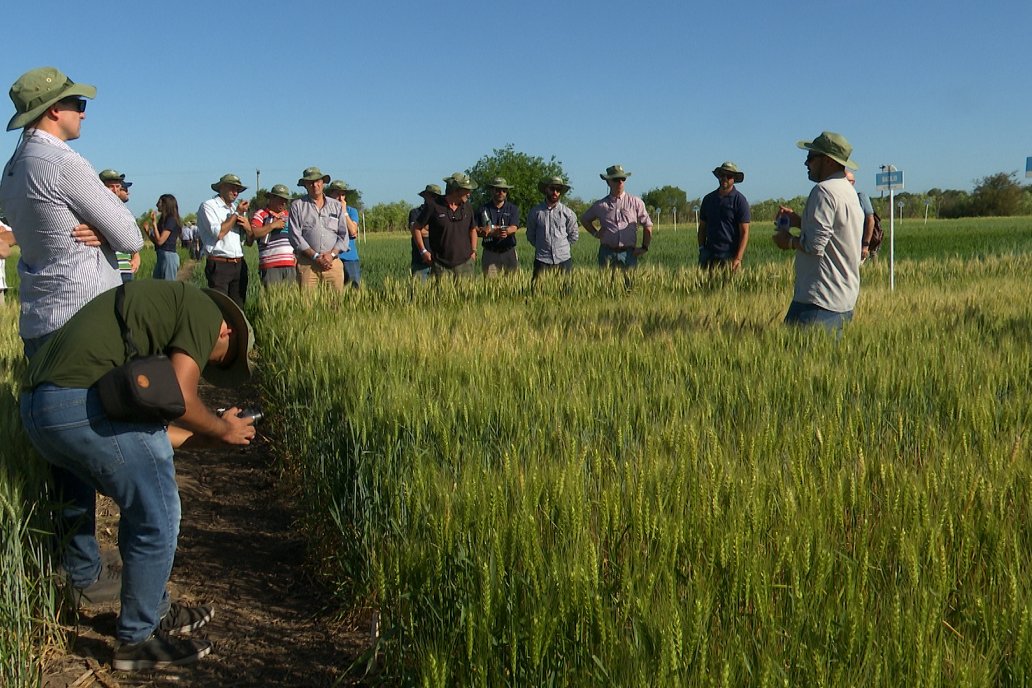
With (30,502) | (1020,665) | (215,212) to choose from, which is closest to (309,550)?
(30,502)

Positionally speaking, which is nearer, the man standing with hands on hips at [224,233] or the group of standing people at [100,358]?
the group of standing people at [100,358]

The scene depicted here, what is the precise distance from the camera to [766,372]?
4012mm

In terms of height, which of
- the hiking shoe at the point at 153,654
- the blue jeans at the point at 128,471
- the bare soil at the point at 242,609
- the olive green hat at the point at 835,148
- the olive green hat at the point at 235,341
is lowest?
the bare soil at the point at 242,609

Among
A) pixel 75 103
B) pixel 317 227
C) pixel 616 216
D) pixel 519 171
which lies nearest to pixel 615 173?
pixel 616 216

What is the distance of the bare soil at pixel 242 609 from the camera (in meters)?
2.96

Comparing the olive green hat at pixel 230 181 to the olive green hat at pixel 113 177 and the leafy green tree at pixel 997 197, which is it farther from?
the leafy green tree at pixel 997 197

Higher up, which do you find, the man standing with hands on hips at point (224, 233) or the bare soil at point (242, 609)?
the man standing with hands on hips at point (224, 233)

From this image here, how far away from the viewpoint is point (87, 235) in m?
3.47

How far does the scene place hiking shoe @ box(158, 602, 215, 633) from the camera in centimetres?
310

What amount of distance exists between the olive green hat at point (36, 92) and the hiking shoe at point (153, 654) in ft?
6.14

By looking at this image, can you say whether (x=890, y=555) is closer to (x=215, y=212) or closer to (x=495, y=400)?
(x=495, y=400)

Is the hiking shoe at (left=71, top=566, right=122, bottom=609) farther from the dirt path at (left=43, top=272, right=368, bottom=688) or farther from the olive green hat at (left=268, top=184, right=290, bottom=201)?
the olive green hat at (left=268, top=184, right=290, bottom=201)

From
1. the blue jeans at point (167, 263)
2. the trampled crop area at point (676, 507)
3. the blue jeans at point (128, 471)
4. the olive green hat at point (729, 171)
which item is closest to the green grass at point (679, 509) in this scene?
the trampled crop area at point (676, 507)

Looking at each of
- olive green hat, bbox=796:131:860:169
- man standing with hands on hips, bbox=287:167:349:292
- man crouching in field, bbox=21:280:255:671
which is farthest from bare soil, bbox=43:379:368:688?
man standing with hands on hips, bbox=287:167:349:292
